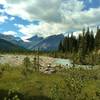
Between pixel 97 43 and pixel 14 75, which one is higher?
pixel 97 43

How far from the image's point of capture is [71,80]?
13953mm

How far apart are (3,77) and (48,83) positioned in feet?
16.5

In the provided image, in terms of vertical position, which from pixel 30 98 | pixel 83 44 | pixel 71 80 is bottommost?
pixel 30 98

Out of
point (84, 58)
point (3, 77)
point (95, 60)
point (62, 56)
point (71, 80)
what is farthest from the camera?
point (62, 56)

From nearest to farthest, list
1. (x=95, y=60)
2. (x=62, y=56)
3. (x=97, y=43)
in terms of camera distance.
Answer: (x=95, y=60) → (x=97, y=43) → (x=62, y=56)

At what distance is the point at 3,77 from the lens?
3100 cm

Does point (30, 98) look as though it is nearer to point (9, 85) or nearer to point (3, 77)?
point (9, 85)

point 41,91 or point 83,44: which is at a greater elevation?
point 83,44

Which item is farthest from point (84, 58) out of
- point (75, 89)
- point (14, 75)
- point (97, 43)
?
point (75, 89)

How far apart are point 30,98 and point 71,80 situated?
9665 mm

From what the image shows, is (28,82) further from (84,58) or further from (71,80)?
(84,58)

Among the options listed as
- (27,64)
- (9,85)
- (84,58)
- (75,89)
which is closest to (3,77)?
(9,85)

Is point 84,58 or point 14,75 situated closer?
point 14,75

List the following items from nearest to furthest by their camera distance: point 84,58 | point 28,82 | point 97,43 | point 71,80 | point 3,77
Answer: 1. point 71,80
2. point 28,82
3. point 3,77
4. point 84,58
5. point 97,43
